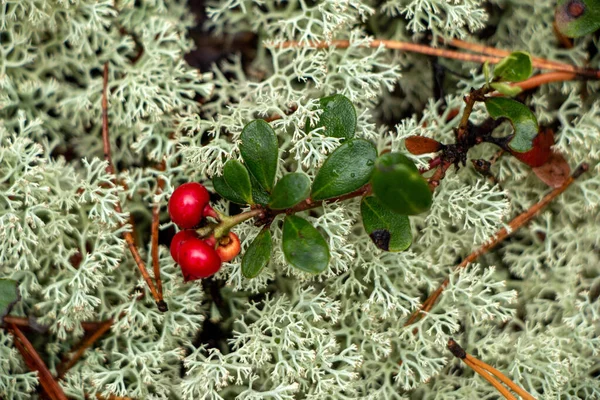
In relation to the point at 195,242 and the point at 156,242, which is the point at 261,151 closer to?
the point at 195,242

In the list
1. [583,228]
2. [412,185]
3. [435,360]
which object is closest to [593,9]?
[583,228]

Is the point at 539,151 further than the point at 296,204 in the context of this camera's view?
Yes

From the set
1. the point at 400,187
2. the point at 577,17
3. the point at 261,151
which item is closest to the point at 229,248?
the point at 261,151

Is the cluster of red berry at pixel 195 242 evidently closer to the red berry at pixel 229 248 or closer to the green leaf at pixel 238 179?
the red berry at pixel 229 248

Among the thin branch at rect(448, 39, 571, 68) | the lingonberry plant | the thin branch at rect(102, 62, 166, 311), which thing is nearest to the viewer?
the lingonberry plant

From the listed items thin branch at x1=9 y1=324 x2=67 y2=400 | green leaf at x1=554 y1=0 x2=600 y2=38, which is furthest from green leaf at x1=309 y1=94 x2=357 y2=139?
thin branch at x1=9 y1=324 x2=67 y2=400

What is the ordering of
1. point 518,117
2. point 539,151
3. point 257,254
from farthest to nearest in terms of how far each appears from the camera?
1. point 539,151
2. point 518,117
3. point 257,254

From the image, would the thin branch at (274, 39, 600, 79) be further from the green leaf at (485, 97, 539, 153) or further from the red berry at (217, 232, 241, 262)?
the red berry at (217, 232, 241, 262)

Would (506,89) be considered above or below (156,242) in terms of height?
above

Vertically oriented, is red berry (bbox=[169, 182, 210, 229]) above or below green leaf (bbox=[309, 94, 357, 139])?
below
